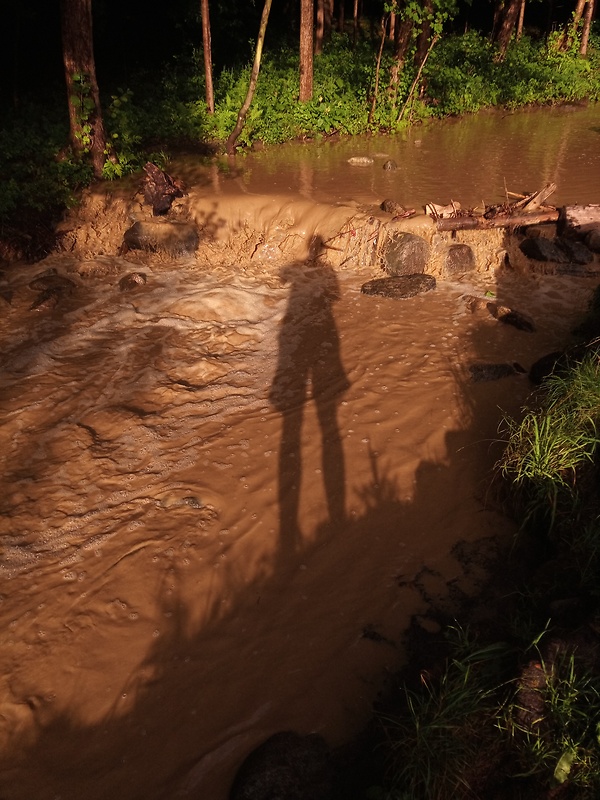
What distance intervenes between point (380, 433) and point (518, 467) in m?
1.47

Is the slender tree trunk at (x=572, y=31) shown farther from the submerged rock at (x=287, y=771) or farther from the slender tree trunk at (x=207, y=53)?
the submerged rock at (x=287, y=771)

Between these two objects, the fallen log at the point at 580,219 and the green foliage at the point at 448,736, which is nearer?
the green foliage at the point at 448,736

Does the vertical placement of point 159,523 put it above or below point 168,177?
below

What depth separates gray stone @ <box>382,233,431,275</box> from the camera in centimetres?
841

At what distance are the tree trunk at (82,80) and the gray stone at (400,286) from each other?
5.66m

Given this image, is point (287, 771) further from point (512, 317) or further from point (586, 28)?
point (586, 28)

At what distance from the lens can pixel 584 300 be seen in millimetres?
7520

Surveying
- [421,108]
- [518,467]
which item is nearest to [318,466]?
[518,467]

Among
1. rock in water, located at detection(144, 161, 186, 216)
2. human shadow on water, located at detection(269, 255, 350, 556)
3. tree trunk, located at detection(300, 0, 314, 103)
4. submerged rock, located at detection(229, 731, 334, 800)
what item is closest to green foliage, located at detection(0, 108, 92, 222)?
rock in water, located at detection(144, 161, 186, 216)

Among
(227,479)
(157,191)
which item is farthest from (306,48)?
(227,479)

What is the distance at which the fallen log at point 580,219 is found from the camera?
27.1ft

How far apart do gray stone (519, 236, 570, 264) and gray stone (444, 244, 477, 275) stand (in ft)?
2.72

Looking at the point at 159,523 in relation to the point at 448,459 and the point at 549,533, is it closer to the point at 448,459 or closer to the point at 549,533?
the point at 448,459

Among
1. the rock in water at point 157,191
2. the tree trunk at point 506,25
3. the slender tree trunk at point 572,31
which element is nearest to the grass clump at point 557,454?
the rock in water at point 157,191
